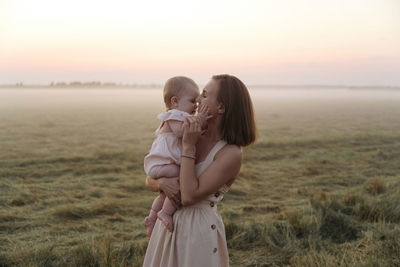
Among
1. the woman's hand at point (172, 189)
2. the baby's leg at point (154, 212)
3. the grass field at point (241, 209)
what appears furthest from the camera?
the grass field at point (241, 209)

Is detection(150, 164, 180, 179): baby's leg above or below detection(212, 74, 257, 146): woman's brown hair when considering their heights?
below

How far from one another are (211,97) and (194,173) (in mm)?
526

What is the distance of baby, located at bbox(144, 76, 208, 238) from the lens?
91.2 inches

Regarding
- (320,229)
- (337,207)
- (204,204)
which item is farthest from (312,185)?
(204,204)

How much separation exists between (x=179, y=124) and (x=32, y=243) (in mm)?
3554

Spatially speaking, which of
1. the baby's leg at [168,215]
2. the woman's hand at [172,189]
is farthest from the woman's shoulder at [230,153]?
the baby's leg at [168,215]

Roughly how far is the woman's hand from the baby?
0.07 meters

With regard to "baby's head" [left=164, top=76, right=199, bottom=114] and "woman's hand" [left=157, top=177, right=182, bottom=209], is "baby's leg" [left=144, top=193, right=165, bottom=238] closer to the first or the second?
"woman's hand" [left=157, top=177, right=182, bottom=209]

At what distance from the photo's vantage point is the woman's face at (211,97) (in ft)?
7.43

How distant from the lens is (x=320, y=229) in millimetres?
5008

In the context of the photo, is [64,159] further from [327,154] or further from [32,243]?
[327,154]

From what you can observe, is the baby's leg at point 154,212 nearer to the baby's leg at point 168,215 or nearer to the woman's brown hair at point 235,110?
the baby's leg at point 168,215

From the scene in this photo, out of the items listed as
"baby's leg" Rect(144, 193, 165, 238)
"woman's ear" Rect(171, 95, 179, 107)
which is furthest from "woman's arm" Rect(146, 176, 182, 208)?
"woman's ear" Rect(171, 95, 179, 107)

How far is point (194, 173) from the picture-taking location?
2148mm
